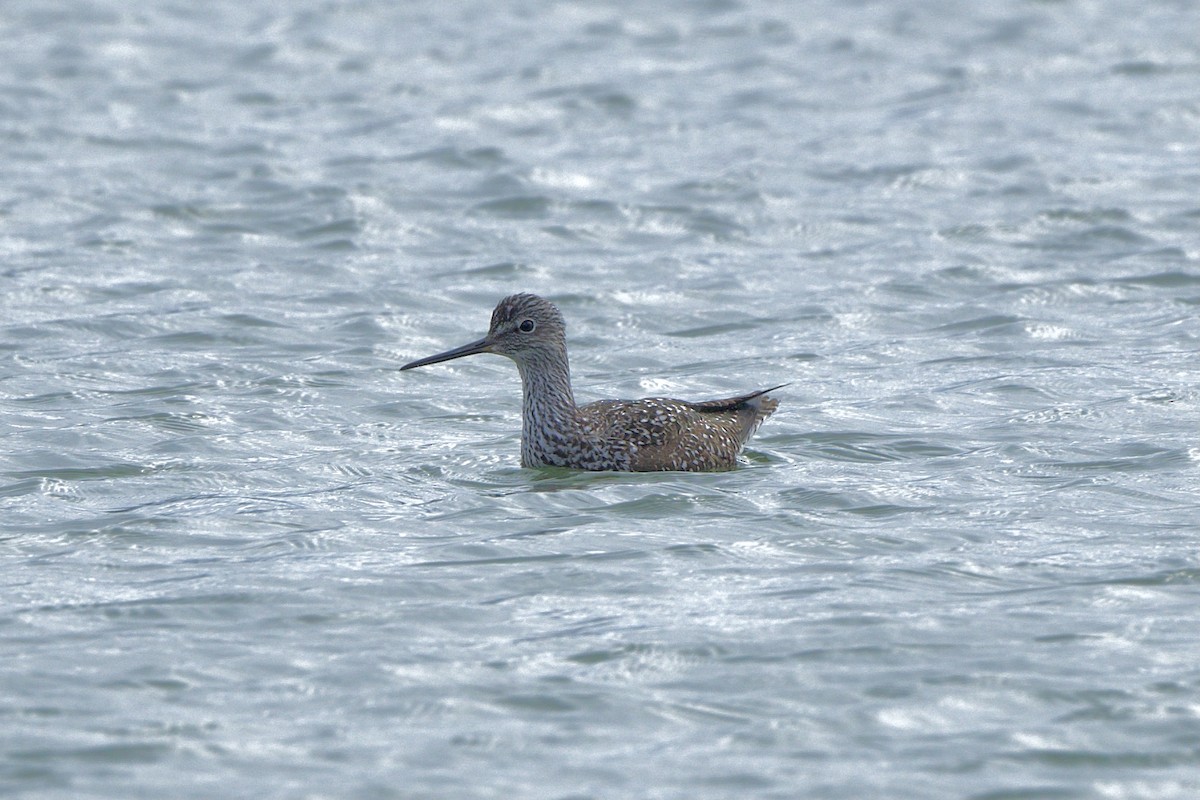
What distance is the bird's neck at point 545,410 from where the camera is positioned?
11.7 m

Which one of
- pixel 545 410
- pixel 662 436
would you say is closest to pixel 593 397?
pixel 545 410

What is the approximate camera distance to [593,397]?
45.1 ft

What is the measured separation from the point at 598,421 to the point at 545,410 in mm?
323

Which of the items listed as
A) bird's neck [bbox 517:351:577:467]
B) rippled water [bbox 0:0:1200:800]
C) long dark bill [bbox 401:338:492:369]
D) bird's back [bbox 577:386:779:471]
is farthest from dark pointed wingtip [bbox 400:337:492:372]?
bird's back [bbox 577:386:779:471]

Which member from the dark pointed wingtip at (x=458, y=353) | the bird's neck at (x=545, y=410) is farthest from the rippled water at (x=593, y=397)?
the dark pointed wingtip at (x=458, y=353)

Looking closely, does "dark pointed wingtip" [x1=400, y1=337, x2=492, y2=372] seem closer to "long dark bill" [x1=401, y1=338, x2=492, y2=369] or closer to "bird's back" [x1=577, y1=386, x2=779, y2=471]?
"long dark bill" [x1=401, y1=338, x2=492, y2=369]

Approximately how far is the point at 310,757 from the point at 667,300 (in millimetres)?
9194

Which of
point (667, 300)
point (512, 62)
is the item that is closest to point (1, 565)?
point (667, 300)

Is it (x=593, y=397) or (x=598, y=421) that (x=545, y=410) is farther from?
(x=593, y=397)

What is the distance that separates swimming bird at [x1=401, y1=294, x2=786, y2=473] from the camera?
38.0ft

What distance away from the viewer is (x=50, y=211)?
1903cm

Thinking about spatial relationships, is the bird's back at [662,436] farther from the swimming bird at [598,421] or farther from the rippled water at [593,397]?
the rippled water at [593,397]

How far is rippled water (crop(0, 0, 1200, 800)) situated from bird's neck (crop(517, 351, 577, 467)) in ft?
0.51

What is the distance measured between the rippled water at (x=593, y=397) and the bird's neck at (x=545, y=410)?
156mm
